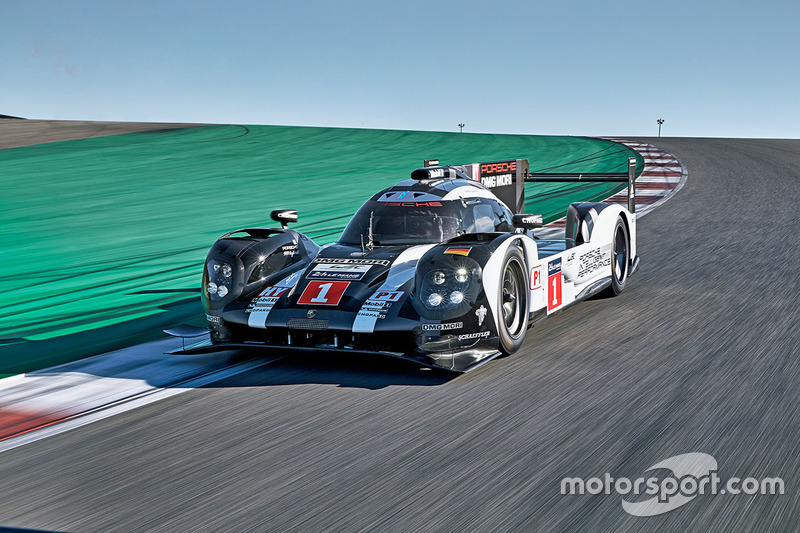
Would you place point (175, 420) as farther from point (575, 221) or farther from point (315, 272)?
point (575, 221)

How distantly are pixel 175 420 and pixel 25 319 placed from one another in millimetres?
3878

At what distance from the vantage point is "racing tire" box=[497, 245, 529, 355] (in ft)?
17.6

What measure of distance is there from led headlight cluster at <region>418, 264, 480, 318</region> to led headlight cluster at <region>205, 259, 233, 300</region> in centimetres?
155

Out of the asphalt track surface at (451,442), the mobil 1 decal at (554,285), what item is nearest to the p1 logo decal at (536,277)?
the mobil 1 decal at (554,285)

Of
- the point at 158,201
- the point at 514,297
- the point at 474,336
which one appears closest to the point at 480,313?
the point at 474,336

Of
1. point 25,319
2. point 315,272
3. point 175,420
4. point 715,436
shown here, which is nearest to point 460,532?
point 715,436

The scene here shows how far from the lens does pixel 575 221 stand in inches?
288

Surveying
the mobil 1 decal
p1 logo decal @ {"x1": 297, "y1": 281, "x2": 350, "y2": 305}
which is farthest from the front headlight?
the mobil 1 decal

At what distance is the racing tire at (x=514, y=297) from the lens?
17.6 feet

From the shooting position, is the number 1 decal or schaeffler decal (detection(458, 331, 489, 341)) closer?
schaeffler decal (detection(458, 331, 489, 341))

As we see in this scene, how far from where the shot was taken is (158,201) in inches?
658

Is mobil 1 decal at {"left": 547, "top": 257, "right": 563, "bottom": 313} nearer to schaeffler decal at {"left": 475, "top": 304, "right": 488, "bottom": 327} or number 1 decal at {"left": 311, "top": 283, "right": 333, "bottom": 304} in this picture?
schaeffler decal at {"left": 475, "top": 304, "right": 488, "bottom": 327}

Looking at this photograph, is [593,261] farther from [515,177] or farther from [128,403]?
[128,403]

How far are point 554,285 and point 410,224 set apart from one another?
1287 mm
